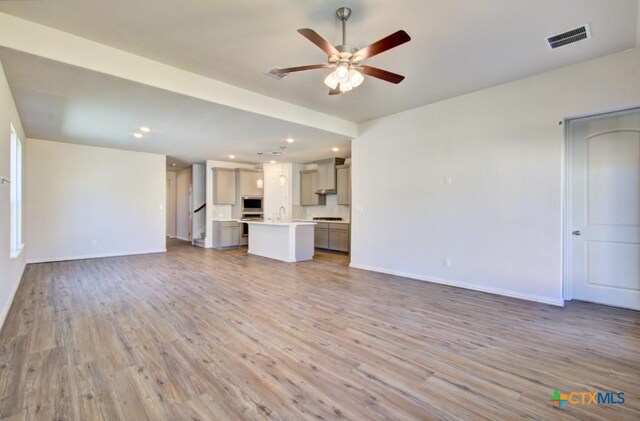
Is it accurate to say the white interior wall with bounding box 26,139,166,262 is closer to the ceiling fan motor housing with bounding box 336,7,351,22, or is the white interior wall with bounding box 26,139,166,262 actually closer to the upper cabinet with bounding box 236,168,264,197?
the upper cabinet with bounding box 236,168,264,197

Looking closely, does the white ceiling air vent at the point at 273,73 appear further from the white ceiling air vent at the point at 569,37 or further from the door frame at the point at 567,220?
the door frame at the point at 567,220

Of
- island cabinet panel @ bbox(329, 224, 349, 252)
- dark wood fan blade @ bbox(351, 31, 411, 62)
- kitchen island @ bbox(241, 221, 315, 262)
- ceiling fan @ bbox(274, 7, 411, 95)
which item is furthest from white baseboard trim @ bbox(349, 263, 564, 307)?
dark wood fan blade @ bbox(351, 31, 411, 62)

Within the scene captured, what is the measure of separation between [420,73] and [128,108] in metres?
4.00

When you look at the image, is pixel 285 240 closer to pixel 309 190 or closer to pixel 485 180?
pixel 309 190

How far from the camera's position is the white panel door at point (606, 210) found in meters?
3.47

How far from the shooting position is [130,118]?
4738mm

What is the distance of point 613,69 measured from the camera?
3328 mm

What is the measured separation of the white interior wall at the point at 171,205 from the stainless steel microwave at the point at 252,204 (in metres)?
3.70

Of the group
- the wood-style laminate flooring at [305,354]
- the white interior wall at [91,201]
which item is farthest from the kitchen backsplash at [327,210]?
the wood-style laminate flooring at [305,354]

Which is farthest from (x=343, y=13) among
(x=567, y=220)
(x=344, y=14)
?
(x=567, y=220)

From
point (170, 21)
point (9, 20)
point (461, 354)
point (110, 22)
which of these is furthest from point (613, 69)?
point (9, 20)

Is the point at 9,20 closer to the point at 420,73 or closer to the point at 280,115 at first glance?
the point at 280,115

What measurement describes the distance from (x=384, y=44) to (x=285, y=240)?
497 cm

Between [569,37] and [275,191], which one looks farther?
[275,191]
